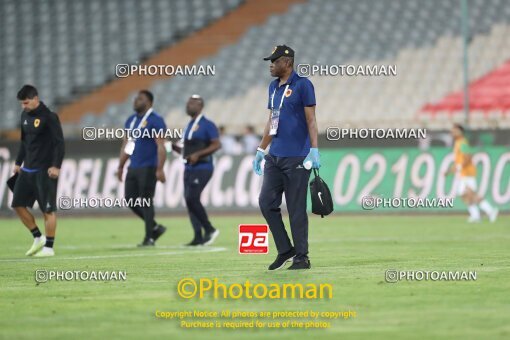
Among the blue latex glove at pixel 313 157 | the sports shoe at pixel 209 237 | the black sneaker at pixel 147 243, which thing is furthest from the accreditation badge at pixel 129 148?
the blue latex glove at pixel 313 157

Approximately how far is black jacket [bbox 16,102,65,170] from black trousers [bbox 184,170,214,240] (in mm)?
3429

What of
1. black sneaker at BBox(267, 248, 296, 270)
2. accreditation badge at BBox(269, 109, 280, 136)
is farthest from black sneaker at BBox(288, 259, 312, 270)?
accreditation badge at BBox(269, 109, 280, 136)

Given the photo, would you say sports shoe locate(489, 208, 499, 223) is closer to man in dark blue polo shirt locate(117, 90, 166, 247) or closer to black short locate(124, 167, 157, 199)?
man in dark blue polo shirt locate(117, 90, 166, 247)

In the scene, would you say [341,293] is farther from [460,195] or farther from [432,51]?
[432,51]

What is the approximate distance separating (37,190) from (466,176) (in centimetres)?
1339

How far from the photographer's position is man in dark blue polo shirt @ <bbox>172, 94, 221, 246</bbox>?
2038cm

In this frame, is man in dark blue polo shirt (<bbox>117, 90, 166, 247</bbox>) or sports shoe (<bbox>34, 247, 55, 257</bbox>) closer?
sports shoe (<bbox>34, 247, 55, 257</bbox>)

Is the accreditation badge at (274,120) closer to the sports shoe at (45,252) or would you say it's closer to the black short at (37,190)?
the black short at (37,190)

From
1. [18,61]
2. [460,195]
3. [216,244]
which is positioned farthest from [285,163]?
[18,61]

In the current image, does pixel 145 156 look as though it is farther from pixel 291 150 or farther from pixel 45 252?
pixel 291 150

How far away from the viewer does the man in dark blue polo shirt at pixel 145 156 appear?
65.1 ft

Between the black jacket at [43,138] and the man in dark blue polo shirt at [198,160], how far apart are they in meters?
3.44

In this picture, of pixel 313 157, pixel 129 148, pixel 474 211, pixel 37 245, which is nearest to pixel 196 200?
pixel 129 148

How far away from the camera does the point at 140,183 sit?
20.0 m
